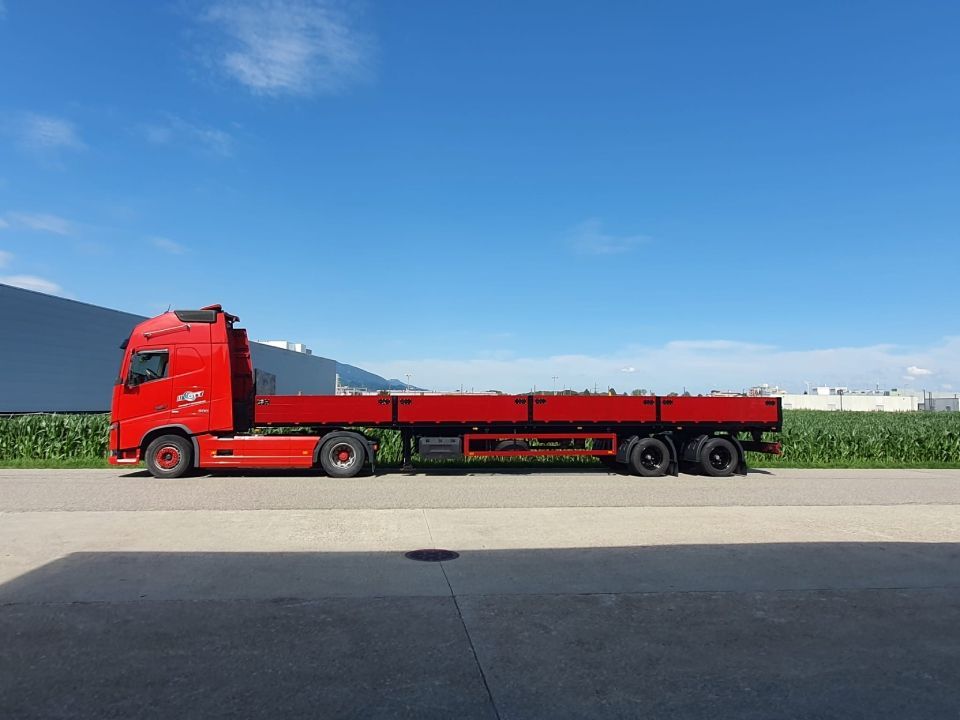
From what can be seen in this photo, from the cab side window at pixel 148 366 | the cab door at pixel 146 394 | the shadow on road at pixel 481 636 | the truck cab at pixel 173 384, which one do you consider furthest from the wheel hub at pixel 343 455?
the shadow on road at pixel 481 636

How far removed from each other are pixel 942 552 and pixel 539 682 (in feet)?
21.2

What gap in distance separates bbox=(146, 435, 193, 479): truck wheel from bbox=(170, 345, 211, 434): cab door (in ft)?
1.41

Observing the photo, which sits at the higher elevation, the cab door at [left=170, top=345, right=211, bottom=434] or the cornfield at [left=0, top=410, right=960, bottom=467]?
the cab door at [left=170, top=345, right=211, bottom=434]

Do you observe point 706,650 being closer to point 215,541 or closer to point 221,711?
point 221,711

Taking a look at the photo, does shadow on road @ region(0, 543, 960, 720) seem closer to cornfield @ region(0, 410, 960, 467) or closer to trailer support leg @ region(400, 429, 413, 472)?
trailer support leg @ region(400, 429, 413, 472)

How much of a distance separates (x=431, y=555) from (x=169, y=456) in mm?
10264

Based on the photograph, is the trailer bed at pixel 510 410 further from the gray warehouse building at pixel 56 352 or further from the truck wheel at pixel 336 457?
the gray warehouse building at pixel 56 352

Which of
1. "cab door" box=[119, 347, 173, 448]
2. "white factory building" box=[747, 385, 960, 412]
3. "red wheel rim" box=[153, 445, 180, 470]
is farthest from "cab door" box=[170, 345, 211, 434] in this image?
"white factory building" box=[747, 385, 960, 412]

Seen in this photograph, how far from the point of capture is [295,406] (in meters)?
16.4

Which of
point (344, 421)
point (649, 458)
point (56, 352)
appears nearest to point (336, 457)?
point (344, 421)

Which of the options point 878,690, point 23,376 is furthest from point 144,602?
point 23,376

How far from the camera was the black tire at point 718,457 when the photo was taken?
56.6 feet

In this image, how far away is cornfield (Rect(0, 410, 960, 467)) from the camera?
803 inches

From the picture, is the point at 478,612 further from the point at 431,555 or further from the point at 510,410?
the point at 510,410
